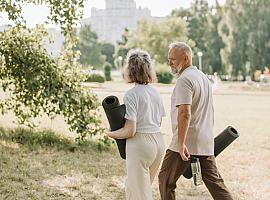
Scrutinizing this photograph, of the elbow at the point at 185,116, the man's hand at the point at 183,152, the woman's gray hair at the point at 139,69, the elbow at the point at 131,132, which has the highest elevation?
the woman's gray hair at the point at 139,69

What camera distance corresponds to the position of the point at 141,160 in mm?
3559

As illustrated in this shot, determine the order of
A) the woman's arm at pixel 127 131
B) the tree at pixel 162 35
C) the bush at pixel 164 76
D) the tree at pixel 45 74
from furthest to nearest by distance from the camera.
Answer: the tree at pixel 162 35
the bush at pixel 164 76
the tree at pixel 45 74
the woman's arm at pixel 127 131

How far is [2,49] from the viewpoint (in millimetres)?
7582

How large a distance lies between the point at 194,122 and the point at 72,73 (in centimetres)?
440

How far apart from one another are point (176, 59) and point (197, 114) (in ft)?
1.46

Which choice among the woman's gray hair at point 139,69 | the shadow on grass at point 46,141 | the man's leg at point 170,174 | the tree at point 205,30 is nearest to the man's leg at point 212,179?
the man's leg at point 170,174

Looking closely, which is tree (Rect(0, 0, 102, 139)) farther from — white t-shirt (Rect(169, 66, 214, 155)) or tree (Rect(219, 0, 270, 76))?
tree (Rect(219, 0, 270, 76))

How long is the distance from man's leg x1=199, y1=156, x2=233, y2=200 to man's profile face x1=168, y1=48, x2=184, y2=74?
72 cm

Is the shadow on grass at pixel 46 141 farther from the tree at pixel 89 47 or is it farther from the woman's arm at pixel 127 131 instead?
the tree at pixel 89 47

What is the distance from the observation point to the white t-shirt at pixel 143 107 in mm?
3494

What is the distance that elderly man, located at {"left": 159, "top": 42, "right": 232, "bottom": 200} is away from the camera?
3.69 metres

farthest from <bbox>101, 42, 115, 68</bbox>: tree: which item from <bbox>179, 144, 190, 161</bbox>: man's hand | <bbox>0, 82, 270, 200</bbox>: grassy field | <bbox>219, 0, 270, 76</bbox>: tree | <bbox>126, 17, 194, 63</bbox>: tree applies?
<bbox>179, 144, 190, 161</bbox>: man's hand

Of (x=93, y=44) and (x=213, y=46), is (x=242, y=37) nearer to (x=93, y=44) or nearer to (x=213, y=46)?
(x=213, y=46)

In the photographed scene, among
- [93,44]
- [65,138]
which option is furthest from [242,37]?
[65,138]
